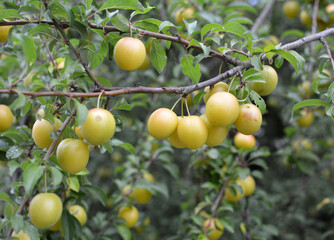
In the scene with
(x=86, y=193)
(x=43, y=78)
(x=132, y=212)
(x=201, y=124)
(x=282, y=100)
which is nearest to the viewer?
(x=201, y=124)

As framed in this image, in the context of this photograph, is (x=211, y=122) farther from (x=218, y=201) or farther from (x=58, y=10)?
(x=218, y=201)

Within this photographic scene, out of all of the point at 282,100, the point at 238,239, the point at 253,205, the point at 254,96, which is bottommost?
the point at 238,239

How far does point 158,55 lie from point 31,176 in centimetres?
59

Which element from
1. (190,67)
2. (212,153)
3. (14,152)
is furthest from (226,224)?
(14,152)

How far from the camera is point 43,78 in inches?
62.2

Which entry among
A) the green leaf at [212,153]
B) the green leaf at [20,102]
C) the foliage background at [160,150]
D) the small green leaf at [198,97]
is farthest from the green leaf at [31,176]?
the green leaf at [212,153]

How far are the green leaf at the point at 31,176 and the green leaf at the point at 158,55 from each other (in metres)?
0.53

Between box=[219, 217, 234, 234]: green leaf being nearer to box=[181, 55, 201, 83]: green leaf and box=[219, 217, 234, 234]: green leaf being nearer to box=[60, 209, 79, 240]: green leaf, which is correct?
box=[60, 209, 79, 240]: green leaf

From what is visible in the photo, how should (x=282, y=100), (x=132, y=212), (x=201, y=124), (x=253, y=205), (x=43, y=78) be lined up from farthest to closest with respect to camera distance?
(x=282, y=100), (x=253, y=205), (x=132, y=212), (x=43, y=78), (x=201, y=124)

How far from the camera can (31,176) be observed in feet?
2.49

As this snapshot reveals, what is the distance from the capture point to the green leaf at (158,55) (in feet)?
3.61

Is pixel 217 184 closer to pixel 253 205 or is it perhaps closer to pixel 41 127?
pixel 253 205

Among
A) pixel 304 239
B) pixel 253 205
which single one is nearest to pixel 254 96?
pixel 253 205

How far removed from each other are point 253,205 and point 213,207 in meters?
0.76
